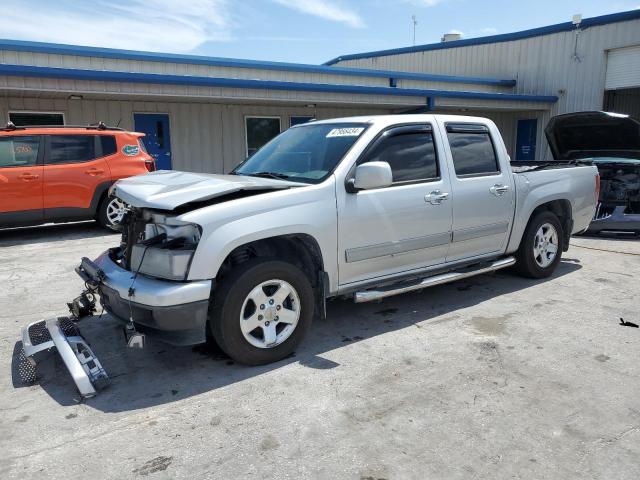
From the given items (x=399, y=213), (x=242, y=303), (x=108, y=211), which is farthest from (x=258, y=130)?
(x=242, y=303)

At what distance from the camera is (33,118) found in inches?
488

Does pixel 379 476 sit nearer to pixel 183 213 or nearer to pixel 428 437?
pixel 428 437

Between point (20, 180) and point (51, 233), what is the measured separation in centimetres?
145

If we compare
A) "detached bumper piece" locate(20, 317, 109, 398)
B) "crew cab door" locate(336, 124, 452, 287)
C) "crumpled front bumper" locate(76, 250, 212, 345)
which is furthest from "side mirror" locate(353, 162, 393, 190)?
"detached bumper piece" locate(20, 317, 109, 398)

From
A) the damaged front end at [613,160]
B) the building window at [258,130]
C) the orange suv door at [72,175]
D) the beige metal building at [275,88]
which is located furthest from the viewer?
the building window at [258,130]

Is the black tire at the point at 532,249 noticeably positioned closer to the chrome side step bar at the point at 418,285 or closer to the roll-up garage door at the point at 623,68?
the chrome side step bar at the point at 418,285

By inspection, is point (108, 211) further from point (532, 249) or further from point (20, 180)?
point (532, 249)

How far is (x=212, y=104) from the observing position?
1459cm

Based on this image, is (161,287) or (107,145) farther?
(107,145)

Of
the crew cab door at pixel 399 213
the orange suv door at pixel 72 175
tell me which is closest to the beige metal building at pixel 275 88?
the orange suv door at pixel 72 175

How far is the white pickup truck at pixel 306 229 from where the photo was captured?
3.49 metres

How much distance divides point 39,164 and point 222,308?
677cm

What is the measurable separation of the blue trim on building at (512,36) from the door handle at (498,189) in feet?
47.2

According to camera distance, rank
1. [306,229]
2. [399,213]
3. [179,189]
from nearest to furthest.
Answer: [179,189]
[306,229]
[399,213]
